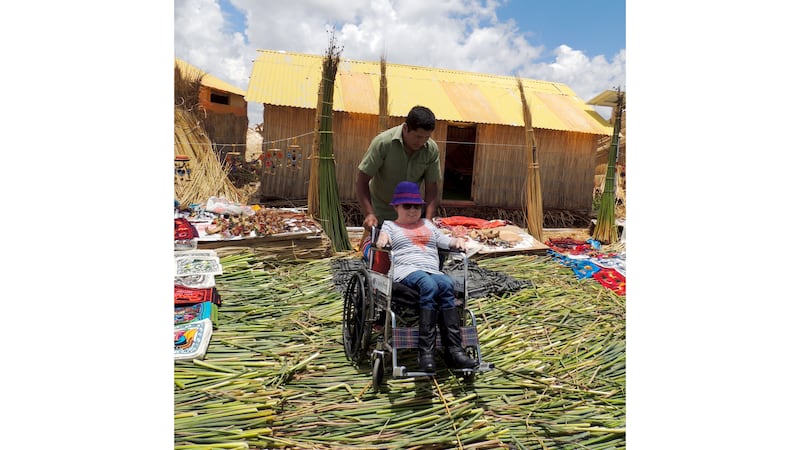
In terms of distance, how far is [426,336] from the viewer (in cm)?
234

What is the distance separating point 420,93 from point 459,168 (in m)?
2.14

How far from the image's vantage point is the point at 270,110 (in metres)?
7.64

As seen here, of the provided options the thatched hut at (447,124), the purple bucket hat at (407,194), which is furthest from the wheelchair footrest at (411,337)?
the thatched hut at (447,124)

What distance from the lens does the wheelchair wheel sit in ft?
8.32

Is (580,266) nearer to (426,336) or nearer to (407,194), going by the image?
(407,194)

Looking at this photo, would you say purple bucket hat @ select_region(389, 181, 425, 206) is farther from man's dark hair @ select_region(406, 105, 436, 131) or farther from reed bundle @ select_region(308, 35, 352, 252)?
reed bundle @ select_region(308, 35, 352, 252)

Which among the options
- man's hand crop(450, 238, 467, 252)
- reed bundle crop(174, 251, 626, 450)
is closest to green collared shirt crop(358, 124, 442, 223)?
man's hand crop(450, 238, 467, 252)

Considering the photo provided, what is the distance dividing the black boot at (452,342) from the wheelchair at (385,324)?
0.03 meters

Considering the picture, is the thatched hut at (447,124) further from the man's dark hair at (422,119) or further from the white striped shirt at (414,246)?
the white striped shirt at (414,246)

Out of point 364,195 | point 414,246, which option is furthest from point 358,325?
point 364,195

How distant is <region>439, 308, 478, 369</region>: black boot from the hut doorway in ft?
22.5

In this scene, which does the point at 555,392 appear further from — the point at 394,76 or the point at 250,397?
the point at 394,76

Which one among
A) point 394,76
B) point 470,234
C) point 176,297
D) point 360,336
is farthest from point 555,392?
point 394,76

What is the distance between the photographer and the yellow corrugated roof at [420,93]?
780cm
